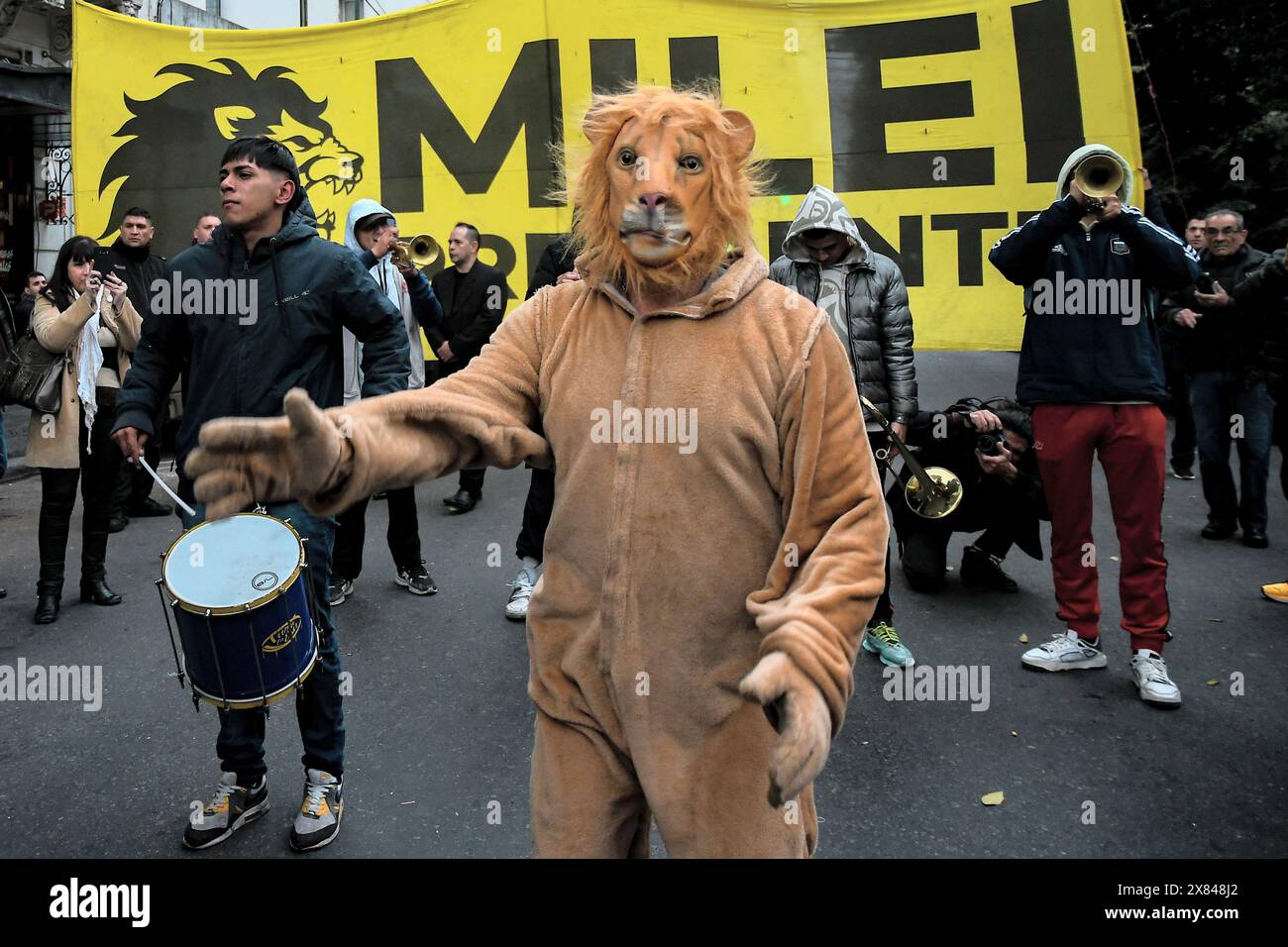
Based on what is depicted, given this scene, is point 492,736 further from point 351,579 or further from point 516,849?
point 351,579

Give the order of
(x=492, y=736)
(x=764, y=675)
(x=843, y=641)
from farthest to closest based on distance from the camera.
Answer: (x=492, y=736) → (x=843, y=641) → (x=764, y=675)

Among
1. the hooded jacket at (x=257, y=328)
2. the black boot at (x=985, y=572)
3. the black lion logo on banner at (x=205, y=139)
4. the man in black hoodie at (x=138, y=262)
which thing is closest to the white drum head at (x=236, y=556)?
the hooded jacket at (x=257, y=328)

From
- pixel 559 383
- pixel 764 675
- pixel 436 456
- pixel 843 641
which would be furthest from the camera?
pixel 559 383

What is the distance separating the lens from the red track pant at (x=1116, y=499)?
14.1ft

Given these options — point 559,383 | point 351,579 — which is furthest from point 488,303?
point 559,383

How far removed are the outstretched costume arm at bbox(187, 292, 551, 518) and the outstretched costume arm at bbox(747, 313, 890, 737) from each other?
0.52m

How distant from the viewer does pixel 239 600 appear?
2.74 metres

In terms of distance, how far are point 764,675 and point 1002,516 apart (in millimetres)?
4583

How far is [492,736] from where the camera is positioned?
3.91 m

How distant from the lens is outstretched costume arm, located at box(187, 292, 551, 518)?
5.11 ft

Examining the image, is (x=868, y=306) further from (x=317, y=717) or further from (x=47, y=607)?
(x=47, y=607)

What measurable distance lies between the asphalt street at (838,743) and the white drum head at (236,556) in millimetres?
963

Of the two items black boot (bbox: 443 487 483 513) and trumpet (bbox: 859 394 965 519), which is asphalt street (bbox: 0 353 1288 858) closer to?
trumpet (bbox: 859 394 965 519)

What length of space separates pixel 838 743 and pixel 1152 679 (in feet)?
4.80
